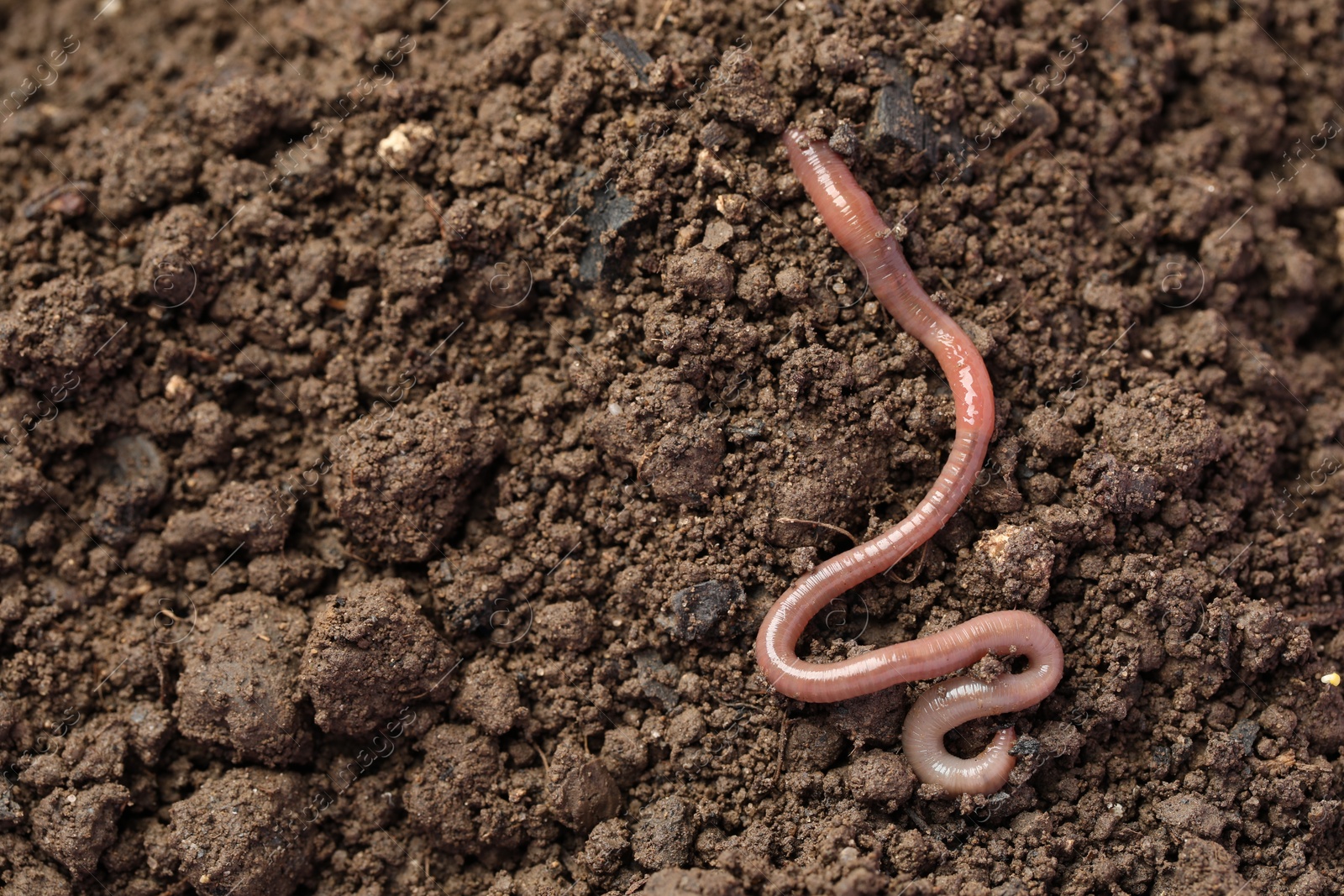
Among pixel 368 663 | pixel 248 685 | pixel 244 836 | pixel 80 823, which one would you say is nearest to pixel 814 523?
pixel 368 663

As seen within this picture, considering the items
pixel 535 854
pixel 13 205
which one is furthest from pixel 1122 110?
pixel 13 205

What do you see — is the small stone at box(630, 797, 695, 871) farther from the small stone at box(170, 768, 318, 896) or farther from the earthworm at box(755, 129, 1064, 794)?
the small stone at box(170, 768, 318, 896)

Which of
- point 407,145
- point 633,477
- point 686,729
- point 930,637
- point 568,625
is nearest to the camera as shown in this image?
point 930,637

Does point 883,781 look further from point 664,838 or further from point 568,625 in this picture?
point 568,625

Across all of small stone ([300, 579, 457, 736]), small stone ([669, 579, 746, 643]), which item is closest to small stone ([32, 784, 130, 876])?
small stone ([300, 579, 457, 736])

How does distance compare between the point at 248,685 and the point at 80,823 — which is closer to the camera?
the point at 80,823

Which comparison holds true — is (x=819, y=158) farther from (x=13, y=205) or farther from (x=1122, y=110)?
(x=13, y=205)

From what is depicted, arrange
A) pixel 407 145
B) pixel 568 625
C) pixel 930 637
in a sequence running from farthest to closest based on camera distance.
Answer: pixel 407 145 → pixel 568 625 → pixel 930 637
